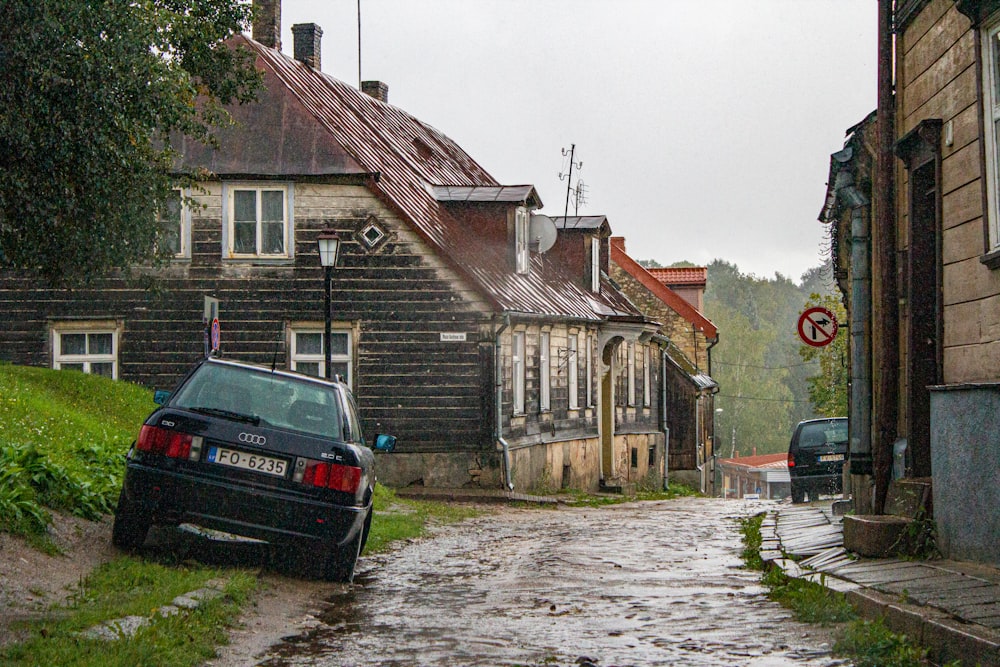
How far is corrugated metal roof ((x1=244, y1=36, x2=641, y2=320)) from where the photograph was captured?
24688 mm

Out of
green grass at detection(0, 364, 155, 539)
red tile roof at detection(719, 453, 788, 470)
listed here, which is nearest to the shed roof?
green grass at detection(0, 364, 155, 539)

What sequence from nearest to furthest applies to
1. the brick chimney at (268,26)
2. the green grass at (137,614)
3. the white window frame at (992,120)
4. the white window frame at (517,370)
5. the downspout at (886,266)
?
1. the green grass at (137,614)
2. the white window frame at (992,120)
3. the downspout at (886,266)
4. the white window frame at (517,370)
5. the brick chimney at (268,26)

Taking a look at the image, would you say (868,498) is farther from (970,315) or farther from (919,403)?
(970,315)

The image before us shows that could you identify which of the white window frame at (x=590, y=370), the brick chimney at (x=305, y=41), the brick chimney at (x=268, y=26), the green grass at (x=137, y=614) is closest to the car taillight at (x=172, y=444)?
the green grass at (x=137, y=614)

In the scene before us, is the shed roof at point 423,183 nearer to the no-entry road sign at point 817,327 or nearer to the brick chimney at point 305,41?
the brick chimney at point 305,41

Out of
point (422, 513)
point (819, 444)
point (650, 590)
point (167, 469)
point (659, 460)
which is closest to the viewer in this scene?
point (167, 469)

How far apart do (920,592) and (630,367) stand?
1158 inches

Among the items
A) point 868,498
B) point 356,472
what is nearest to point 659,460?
point 868,498

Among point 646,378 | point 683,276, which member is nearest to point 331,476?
point 646,378

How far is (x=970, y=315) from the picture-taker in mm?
10234

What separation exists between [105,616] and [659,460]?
34.8 m

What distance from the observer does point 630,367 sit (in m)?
37.7

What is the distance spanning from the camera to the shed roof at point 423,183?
24.4 metres

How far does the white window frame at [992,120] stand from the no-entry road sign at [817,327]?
8222 millimetres
